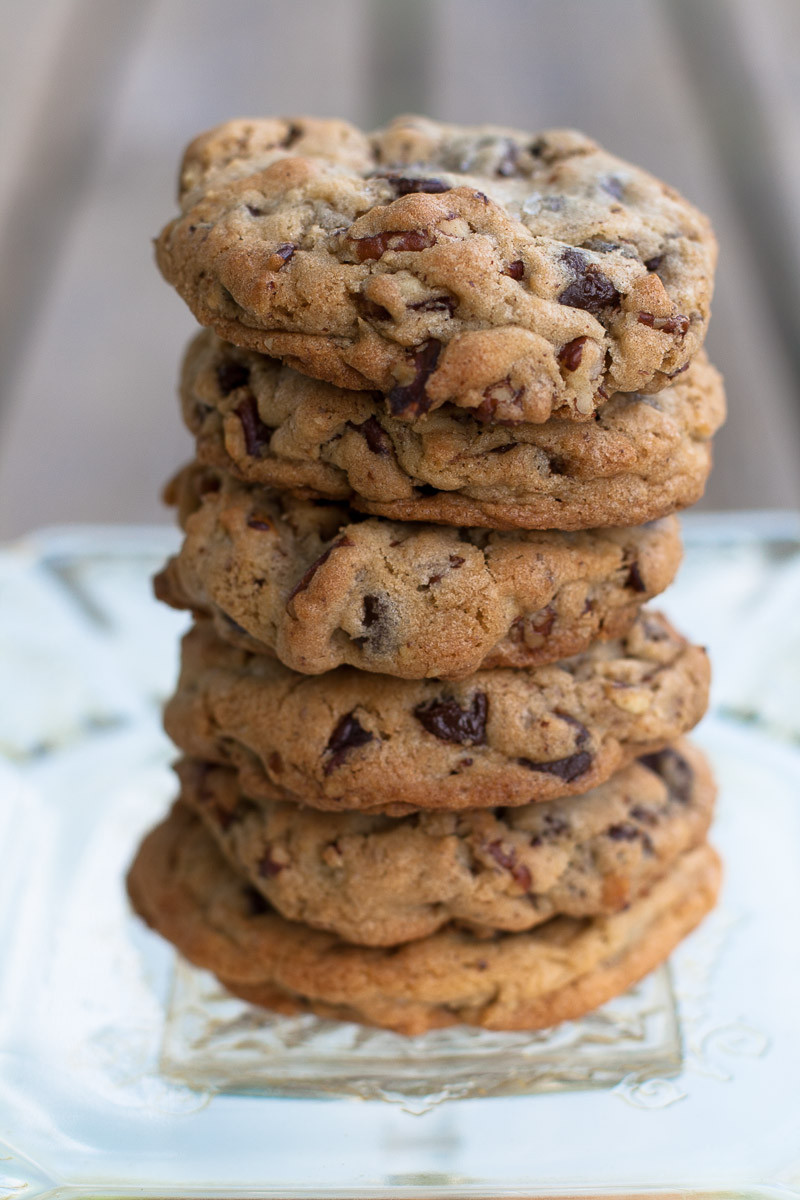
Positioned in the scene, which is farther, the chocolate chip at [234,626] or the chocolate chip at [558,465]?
the chocolate chip at [234,626]

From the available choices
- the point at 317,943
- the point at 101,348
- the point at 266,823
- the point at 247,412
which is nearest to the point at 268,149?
the point at 247,412

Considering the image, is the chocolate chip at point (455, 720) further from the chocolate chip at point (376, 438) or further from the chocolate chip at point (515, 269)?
the chocolate chip at point (515, 269)

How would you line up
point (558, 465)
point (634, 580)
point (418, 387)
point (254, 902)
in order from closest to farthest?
point (418, 387) < point (558, 465) < point (634, 580) < point (254, 902)

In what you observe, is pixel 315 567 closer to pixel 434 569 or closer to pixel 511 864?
pixel 434 569

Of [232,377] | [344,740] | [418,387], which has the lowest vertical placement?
[344,740]

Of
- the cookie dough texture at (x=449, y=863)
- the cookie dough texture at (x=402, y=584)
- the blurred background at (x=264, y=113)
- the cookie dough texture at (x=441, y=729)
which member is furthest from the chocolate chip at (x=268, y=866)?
the blurred background at (x=264, y=113)

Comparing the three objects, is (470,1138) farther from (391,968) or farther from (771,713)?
(771,713)

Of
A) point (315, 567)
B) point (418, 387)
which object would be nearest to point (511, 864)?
point (315, 567)
